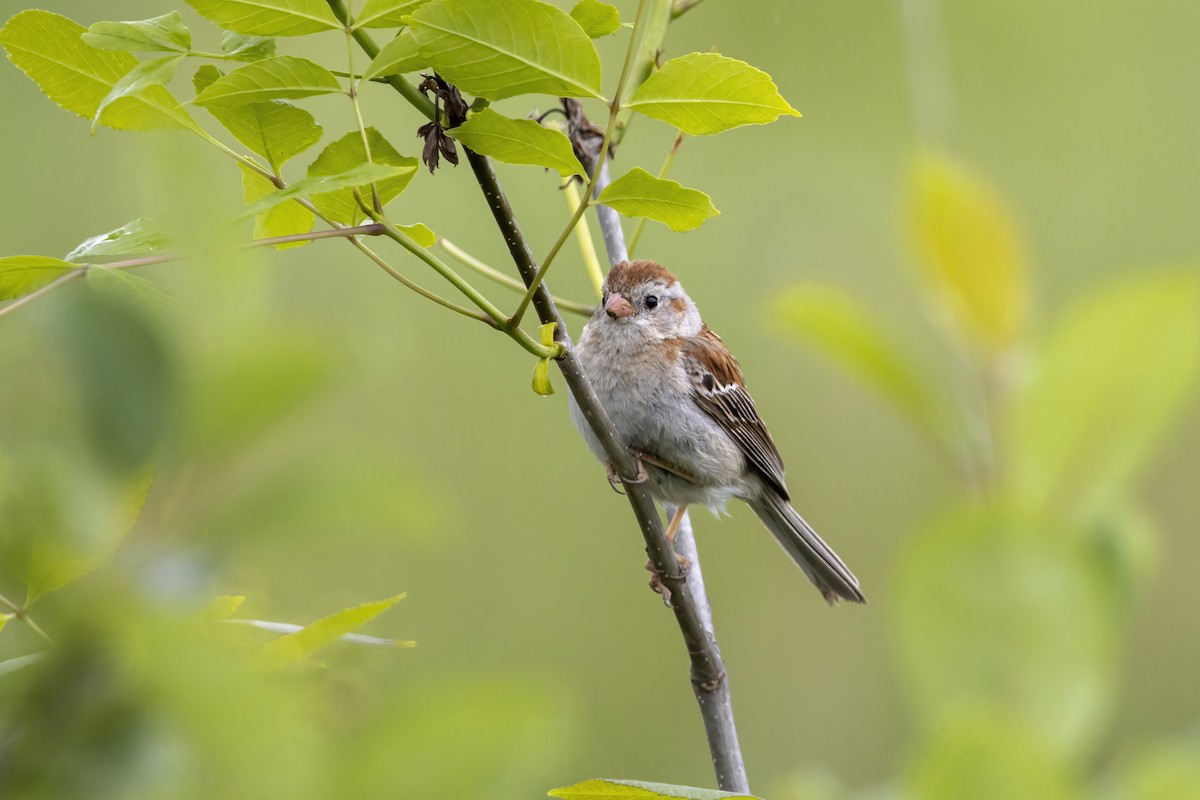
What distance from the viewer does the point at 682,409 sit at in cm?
307

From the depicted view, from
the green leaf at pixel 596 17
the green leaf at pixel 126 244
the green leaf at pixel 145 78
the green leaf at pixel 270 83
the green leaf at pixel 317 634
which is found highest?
the green leaf at pixel 596 17

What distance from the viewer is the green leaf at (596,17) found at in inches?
46.3

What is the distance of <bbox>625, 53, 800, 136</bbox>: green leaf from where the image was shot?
3.52 ft

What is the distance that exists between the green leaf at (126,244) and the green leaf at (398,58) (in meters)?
0.22

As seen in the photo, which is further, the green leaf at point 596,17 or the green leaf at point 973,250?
the green leaf at point 596,17

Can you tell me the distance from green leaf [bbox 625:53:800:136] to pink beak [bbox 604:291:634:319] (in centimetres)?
176

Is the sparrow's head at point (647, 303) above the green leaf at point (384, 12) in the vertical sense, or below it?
above

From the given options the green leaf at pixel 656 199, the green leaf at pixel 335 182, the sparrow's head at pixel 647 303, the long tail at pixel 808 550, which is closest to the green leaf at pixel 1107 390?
the green leaf at pixel 335 182

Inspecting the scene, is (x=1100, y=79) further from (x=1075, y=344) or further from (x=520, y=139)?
(x=1075, y=344)

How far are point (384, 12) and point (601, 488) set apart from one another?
13.7ft

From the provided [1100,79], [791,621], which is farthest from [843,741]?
[1100,79]

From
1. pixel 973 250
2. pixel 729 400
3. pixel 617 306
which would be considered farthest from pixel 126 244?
pixel 729 400

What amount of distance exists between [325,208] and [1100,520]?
100 cm

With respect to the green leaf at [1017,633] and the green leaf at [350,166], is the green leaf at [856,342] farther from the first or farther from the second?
the green leaf at [350,166]
